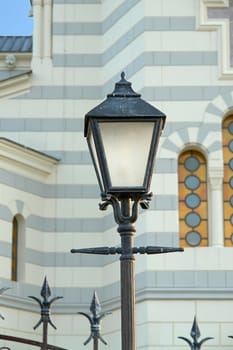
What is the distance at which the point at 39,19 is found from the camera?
1697cm

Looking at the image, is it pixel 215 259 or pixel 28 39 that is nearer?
pixel 215 259

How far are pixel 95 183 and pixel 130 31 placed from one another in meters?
2.18

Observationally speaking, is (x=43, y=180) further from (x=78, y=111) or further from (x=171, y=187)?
(x=171, y=187)

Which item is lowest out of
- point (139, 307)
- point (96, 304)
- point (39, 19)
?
Answer: point (96, 304)

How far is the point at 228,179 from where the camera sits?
15.2 m

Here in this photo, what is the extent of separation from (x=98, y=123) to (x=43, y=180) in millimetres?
9468

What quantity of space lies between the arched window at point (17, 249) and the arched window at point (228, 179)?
2818mm

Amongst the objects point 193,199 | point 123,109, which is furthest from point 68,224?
point 123,109

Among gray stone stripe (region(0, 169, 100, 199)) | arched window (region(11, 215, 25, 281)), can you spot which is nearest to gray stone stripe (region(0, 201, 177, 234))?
arched window (region(11, 215, 25, 281))

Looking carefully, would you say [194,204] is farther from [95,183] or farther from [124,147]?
[124,147]

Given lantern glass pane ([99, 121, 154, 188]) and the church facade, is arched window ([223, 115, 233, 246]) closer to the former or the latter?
the church facade

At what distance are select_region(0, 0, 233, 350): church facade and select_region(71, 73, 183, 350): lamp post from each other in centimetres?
770

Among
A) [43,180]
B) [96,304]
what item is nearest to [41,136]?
[43,180]

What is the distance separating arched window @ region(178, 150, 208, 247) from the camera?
14.9m
